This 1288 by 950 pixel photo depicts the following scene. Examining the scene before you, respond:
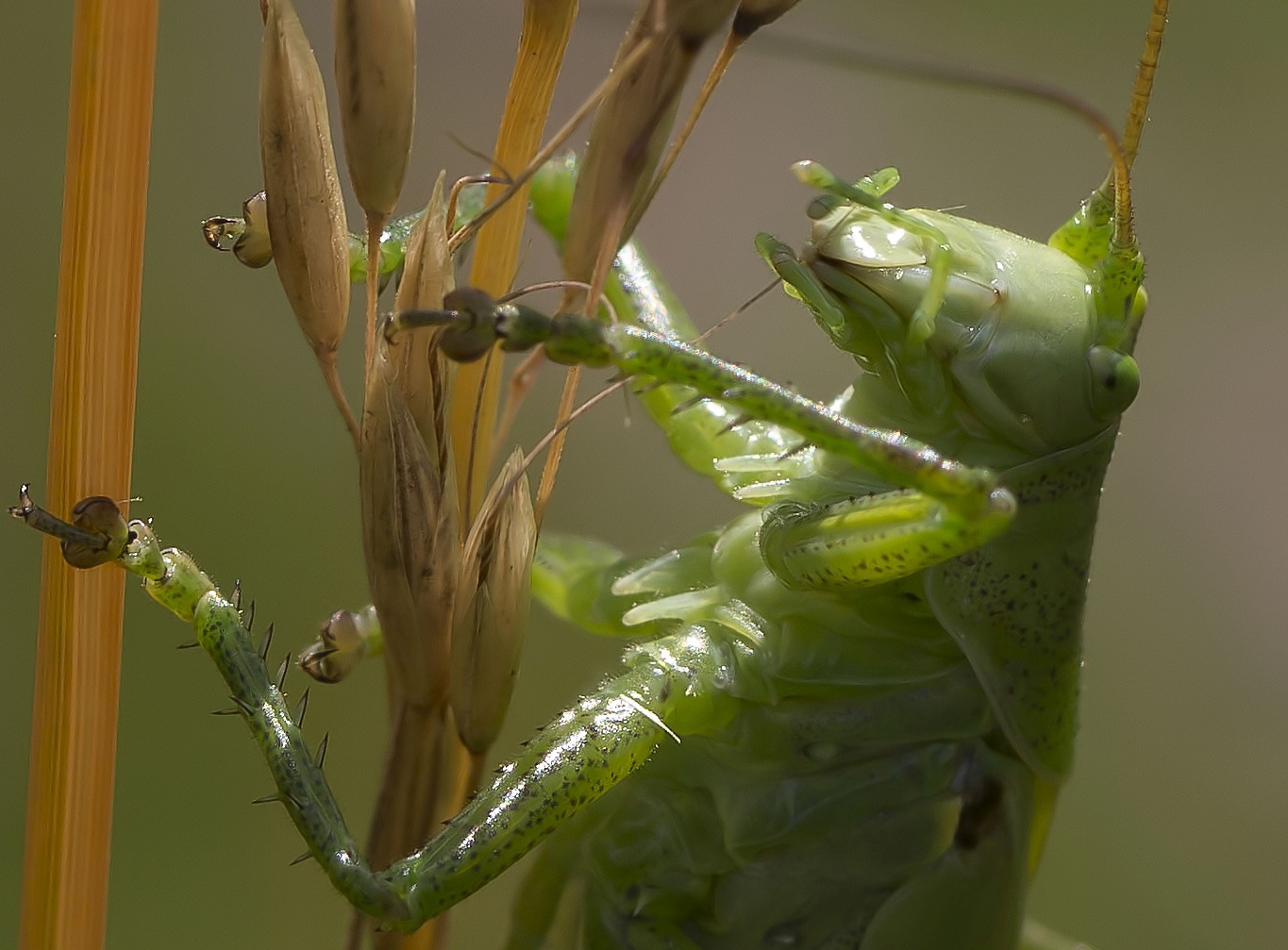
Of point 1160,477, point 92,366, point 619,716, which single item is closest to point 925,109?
point 1160,477

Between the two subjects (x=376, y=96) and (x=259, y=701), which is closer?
(x=376, y=96)

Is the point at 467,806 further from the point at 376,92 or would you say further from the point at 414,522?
the point at 376,92

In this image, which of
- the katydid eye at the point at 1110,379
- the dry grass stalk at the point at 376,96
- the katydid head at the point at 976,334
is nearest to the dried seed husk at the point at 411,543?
the dry grass stalk at the point at 376,96

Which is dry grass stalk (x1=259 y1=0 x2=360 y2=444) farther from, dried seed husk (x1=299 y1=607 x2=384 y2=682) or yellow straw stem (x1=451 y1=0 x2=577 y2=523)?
dried seed husk (x1=299 y1=607 x2=384 y2=682)

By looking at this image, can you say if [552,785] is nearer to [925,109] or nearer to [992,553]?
[992,553]

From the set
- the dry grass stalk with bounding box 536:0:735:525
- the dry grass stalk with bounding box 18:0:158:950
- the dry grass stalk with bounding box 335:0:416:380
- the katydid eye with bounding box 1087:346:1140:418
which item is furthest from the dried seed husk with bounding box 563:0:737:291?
the katydid eye with bounding box 1087:346:1140:418

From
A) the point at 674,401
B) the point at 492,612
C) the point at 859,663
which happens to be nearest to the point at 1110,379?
the point at 859,663

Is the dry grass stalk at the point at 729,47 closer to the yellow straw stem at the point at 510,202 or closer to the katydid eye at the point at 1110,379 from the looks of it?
the yellow straw stem at the point at 510,202
